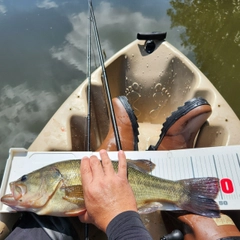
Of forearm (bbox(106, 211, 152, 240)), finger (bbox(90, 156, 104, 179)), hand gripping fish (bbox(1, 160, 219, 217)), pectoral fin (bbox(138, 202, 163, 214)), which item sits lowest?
pectoral fin (bbox(138, 202, 163, 214))

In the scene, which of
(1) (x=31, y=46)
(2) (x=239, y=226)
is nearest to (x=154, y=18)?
(1) (x=31, y=46)

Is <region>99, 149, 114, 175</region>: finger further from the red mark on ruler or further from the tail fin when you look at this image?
the red mark on ruler

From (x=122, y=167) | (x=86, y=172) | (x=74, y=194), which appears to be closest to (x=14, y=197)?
(x=74, y=194)

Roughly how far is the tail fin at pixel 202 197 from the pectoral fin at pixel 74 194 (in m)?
0.54

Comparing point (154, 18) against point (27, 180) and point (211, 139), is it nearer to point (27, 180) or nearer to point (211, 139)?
point (211, 139)

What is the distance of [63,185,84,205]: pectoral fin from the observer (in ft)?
5.10

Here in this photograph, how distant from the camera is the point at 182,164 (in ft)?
6.15

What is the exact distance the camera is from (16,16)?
19.7 feet

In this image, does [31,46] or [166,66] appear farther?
[31,46]

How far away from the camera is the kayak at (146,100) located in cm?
246

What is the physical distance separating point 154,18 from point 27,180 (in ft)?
16.7

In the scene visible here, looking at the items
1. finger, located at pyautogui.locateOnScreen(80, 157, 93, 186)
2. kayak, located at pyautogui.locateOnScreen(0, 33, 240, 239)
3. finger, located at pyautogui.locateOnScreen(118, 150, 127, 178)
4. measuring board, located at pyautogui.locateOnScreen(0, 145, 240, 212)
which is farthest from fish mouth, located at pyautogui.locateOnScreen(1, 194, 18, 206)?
kayak, located at pyautogui.locateOnScreen(0, 33, 240, 239)

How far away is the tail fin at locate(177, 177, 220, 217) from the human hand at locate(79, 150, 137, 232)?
0.45 m

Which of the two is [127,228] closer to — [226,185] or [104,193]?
[104,193]
